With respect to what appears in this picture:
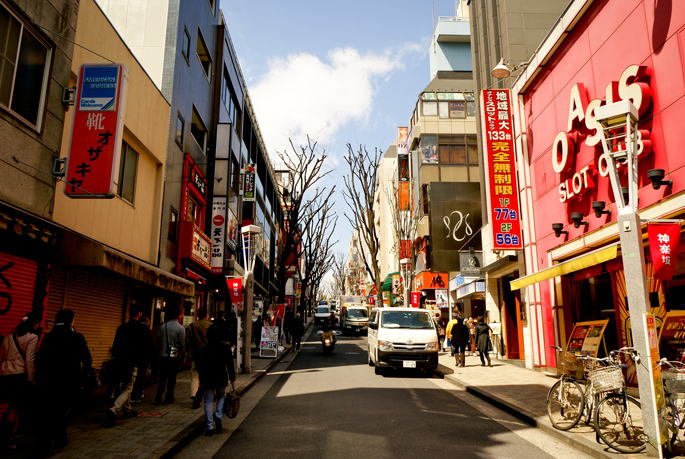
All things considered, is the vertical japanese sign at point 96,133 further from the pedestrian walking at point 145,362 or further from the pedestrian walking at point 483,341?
the pedestrian walking at point 483,341

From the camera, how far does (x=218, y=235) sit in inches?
773

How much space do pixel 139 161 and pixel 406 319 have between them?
29.8 ft

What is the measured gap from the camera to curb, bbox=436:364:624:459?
5.91m

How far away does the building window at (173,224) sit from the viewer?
50.2ft

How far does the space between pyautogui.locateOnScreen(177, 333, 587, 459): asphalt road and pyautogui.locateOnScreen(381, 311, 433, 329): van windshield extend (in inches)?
95.3

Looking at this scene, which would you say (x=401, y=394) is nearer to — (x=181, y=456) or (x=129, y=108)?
(x=181, y=456)

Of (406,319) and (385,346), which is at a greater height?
(406,319)

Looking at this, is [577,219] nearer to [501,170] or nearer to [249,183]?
[501,170]

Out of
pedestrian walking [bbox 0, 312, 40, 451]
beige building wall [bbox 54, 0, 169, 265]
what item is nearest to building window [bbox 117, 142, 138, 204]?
beige building wall [bbox 54, 0, 169, 265]

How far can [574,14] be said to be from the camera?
12.2 m

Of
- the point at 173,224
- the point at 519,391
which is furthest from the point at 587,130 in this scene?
the point at 173,224

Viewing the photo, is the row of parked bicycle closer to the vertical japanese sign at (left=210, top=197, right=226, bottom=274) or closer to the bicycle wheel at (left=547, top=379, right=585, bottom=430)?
the bicycle wheel at (left=547, top=379, right=585, bottom=430)

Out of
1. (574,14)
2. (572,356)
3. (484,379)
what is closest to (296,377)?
(484,379)

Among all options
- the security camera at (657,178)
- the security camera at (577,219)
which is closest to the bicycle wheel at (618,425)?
the security camera at (657,178)
